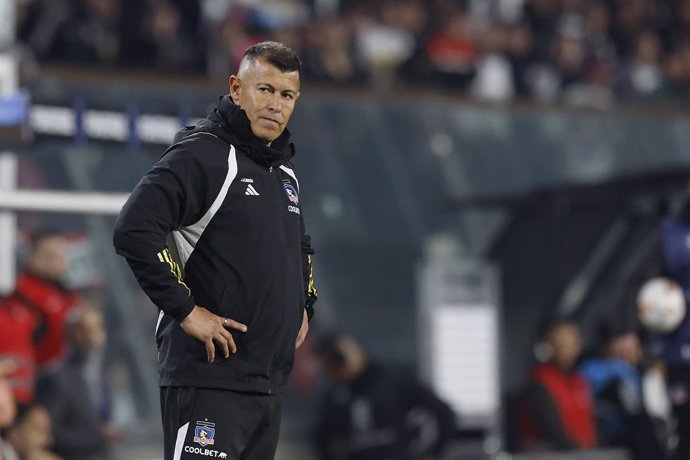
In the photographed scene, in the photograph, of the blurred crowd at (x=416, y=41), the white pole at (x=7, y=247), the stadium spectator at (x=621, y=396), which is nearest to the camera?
the white pole at (x=7, y=247)

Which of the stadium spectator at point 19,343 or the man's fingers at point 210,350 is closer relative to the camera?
the man's fingers at point 210,350

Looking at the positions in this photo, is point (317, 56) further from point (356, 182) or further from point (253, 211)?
point (253, 211)

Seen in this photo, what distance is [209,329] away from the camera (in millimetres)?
4707

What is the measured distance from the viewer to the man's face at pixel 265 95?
4863mm

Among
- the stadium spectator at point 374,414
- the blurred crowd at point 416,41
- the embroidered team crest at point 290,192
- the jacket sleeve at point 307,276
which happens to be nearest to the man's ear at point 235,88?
the embroidered team crest at point 290,192

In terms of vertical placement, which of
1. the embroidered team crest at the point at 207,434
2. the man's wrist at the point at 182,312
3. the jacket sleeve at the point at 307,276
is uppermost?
the jacket sleeve at the point at 307,276

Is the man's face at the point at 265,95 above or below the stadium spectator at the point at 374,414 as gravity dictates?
above

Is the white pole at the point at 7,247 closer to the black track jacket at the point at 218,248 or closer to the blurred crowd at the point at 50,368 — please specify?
the blurred crowd at the point at 50,368

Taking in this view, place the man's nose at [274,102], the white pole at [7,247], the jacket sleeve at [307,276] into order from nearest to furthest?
the man's nose at [274,102], the jacket sleeve at [307,276], the white pole at [7,247]

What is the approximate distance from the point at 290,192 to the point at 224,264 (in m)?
0.42

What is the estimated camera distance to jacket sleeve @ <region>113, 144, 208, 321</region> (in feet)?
15.3

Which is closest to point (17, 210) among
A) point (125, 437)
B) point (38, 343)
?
point (38, 343)

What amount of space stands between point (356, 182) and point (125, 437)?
3.29m

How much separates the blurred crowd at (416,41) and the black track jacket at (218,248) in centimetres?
699
